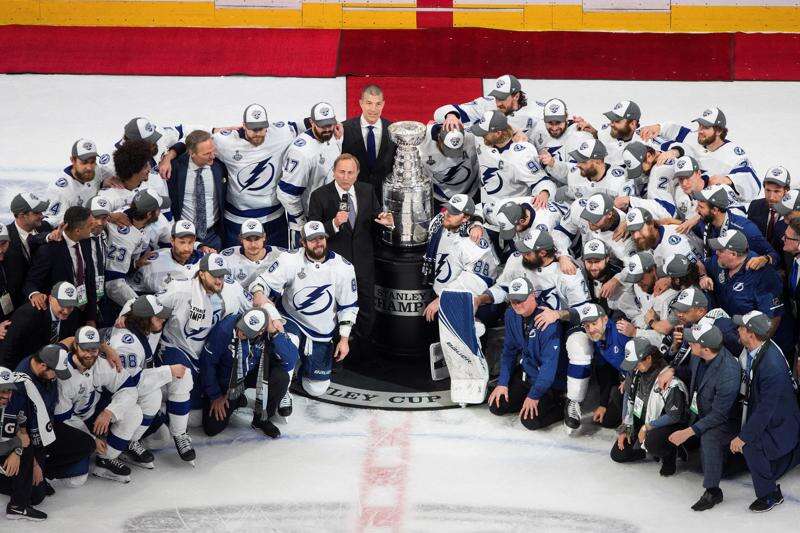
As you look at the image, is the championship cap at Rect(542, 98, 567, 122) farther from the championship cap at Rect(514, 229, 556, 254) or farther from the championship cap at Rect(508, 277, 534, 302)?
the championship cap at Rect(508, 277, 534, 302)

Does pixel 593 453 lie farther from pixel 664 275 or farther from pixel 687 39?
pixel 687 39

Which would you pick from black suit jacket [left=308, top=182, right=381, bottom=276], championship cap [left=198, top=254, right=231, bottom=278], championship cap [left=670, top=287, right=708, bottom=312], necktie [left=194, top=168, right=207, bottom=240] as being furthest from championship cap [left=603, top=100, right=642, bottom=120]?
championship cap [left=198, top=254, right=231, bottom=278]

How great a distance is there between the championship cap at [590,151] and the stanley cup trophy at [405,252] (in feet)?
3.18

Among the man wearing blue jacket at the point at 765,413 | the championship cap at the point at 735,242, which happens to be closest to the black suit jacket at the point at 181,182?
the championship cap at the point at 735,242

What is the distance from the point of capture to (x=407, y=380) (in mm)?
9406

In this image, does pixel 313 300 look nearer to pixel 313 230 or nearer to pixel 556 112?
pixel 313 230

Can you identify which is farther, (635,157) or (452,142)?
(452,142)

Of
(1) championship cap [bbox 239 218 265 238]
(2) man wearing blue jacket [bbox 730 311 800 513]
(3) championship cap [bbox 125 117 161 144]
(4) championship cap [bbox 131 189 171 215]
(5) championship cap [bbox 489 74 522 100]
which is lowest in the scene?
(2) man wearing blue jacket [bbox 730 311 800 513]

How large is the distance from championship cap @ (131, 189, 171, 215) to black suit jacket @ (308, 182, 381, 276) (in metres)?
1.01

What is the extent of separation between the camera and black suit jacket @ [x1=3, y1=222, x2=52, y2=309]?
28.1ft

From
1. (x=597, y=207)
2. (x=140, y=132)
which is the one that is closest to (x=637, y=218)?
(x=597, y=207)

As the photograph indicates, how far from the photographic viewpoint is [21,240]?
8664 mm

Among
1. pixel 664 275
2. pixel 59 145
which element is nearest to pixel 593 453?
pixel 664 275

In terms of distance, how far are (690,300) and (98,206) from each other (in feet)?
11.3
